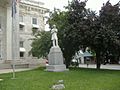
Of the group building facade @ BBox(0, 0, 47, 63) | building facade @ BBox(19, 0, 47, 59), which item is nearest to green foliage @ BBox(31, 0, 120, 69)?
building facade @ BBox(0, 0, 47, 63)

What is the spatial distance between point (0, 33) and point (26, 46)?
29.6ft

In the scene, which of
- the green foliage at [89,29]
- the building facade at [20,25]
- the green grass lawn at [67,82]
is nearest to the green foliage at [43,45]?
the green foliage at [89,29]

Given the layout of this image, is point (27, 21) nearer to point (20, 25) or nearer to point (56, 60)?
point (20, 25)

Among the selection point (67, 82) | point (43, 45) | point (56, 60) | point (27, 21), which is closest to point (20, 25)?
point (27, 21)

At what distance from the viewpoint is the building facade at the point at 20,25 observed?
4172 cm

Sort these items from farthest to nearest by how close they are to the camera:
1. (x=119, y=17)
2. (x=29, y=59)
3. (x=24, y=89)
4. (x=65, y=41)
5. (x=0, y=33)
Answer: (x=29, y=59) < (x=0, y=33) < (x=65, y=41) < (x=119, y=17) < (x=24, y=89)

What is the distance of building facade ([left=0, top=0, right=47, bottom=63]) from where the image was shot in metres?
41.7

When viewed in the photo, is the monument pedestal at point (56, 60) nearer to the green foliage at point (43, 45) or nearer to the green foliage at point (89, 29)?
the green foliage at point (89, 29)

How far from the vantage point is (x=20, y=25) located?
49000mm

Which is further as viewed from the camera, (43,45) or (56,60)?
(43,45)

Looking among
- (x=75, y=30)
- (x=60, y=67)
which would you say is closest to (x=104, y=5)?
(x=75, y=30)

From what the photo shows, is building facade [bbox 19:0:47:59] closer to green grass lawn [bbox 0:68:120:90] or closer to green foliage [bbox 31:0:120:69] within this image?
green foliage [bbox 31:0:120:69]

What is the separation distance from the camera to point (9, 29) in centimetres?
4200

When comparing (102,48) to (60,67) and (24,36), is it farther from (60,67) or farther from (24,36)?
(24,36)
